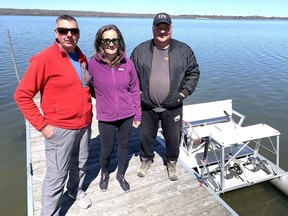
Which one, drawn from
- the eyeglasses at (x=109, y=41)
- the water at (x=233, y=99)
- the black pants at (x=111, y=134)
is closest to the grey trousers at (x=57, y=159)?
the black pants at (x=111, y=134)

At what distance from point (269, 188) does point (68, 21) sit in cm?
525

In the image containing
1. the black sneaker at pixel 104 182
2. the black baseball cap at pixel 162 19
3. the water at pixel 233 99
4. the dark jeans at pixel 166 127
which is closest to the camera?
the black baseball cap at pixel 162 19

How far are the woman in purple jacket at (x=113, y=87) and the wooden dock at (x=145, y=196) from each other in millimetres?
637

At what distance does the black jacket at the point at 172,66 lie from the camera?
3.48 meters

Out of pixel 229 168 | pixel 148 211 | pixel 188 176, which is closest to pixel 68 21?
pixel 148 211

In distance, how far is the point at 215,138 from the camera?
471 centimetres

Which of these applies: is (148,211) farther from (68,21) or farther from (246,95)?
(246,95)

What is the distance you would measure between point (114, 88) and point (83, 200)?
5.36 ft

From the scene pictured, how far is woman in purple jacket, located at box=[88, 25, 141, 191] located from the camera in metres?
3.01

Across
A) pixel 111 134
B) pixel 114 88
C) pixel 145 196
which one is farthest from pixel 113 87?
pixel 145 196

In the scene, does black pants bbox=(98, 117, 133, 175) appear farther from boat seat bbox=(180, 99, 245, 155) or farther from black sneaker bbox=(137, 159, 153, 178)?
boat seat bbox=(180, 99, 245, 155)

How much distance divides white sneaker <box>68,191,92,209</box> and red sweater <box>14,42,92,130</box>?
4.06 ft

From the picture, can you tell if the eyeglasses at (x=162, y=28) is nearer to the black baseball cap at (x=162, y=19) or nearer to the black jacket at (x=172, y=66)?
the black baseball cap at (x=162, y=19)

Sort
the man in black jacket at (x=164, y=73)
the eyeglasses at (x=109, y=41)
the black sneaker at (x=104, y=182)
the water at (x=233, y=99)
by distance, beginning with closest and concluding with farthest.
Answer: the eyeglasses at (x=109, y=41), the man in black jacket at (x=164, y=73), the black sneaker at (x=104, y=182), the water at (x=233, y=99)
